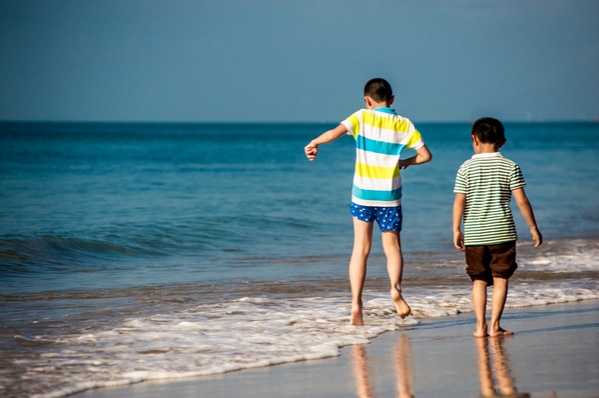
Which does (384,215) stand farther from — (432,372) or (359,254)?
(432,372)

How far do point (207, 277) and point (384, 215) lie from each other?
3462 millimetres

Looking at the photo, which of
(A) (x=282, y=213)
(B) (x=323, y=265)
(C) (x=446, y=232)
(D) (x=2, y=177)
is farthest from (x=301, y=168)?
(B) (x=323, y=265)

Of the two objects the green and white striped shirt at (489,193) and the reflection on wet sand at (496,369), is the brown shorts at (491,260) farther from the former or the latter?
the reflection on wet sand at (496,369)

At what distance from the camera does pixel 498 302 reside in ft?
13.8

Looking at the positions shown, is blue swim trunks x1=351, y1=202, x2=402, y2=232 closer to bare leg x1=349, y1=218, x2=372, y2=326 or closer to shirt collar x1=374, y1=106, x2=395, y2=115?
bare leg x1=349, y1=218, x2=372, y2=326

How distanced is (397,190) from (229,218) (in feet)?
28.2

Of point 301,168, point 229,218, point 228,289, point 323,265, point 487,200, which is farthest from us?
point 301,168

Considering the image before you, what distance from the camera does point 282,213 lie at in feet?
45.4

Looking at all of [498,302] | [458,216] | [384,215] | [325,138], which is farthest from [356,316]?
[325,138]

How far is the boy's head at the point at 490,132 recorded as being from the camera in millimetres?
4105

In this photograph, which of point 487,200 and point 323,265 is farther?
point 323,265

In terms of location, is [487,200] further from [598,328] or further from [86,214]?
[86,214]


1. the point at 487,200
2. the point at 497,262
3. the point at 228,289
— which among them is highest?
the point at 487,200

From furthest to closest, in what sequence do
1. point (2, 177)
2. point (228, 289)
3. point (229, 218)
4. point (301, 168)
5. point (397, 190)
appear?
point (301, 168), point (2, 177), point (229, 218), point (228, 289), point (397, 190)
